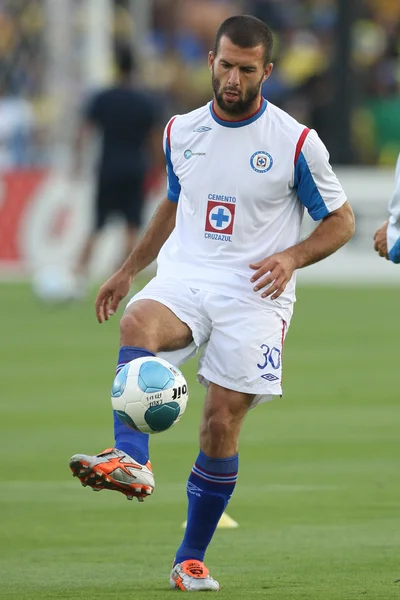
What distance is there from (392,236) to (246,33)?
1164 millimetres

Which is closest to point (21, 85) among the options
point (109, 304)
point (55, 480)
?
point (55, 480)

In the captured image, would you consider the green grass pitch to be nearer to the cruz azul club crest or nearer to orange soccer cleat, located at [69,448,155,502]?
orange soccer cleat, located at [69,448,155,502]

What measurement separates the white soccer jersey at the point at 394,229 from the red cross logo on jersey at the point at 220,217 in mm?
767

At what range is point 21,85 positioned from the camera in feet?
91.1

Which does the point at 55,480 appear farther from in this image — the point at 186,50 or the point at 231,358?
the point at 186,50

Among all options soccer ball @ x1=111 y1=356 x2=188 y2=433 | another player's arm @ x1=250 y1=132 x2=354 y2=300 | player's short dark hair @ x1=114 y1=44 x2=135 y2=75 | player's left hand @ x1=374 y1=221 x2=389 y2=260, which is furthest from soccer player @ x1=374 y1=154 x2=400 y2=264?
player's short dark hair @ x1=114 y1=44 x2=135 y2=75

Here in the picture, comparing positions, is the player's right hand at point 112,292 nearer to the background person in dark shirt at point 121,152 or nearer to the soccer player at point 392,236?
the soccer player at point 392,236

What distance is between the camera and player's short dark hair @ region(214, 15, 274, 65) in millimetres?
6348

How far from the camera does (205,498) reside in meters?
6.51

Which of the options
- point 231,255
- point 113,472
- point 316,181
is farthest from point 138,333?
point 316,181

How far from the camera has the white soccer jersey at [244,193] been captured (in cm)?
652

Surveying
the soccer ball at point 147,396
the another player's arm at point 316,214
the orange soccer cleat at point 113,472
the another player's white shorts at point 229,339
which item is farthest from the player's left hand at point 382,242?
the orange soccer cleat at point 113,472

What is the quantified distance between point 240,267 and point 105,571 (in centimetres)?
145

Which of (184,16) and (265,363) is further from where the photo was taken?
(184,16)
